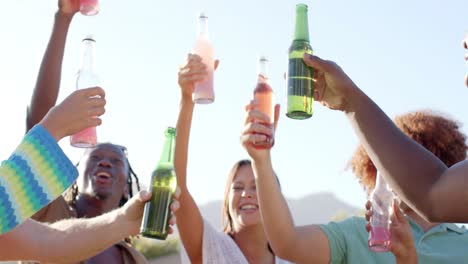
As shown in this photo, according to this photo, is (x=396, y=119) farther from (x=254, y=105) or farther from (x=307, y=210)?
(x=307, y=210)

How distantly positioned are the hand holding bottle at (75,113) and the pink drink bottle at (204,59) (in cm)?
127

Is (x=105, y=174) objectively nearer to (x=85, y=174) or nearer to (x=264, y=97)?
(x=85, y=174)

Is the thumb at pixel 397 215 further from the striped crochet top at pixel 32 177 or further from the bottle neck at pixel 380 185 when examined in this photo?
the striped crochet top at pixel 32 177

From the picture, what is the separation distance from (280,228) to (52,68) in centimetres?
173

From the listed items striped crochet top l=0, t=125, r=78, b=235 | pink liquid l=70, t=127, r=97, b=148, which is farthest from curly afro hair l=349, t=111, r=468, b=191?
striped crochet top l=0, t=125, r=78, b=235

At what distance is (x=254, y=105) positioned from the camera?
4.15m

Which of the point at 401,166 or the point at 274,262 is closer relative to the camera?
the point at 401,166

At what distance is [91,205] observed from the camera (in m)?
5.66

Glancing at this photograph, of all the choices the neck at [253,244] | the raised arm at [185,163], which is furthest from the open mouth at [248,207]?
the raised arm at [185,163]

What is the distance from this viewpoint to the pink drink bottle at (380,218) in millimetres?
4051

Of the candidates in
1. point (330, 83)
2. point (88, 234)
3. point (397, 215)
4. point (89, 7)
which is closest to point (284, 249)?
point (397, 215)

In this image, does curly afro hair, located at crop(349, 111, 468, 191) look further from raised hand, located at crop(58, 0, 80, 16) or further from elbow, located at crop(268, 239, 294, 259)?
raised hand, located at crop(58, 0, 80, 16)

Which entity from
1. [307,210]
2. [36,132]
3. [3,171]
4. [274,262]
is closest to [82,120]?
[36,132]

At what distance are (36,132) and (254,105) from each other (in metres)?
1.56
